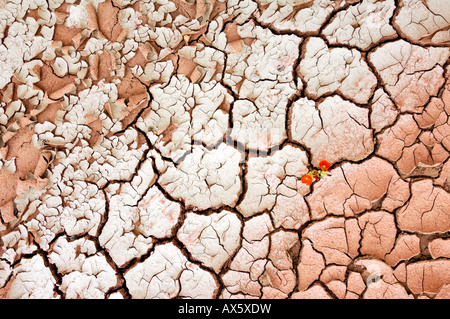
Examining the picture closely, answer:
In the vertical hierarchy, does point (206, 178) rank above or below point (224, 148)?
below

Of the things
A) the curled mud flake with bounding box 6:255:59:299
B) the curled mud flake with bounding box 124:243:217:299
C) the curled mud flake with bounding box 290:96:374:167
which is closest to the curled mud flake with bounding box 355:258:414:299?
the curled mud flake with bounding box 290:96:374:167

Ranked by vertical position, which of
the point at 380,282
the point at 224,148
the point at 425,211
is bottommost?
the point at 380,282

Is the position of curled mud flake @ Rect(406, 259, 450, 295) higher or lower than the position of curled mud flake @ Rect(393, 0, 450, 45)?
lower

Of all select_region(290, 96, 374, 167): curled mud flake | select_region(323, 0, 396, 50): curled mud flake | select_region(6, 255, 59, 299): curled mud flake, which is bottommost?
select_region(6, 255, 59, 299): curled mud flake

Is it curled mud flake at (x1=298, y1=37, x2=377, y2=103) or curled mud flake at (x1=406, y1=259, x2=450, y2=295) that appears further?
curled mud flake at (x1=298, y1=37, x2=377, y2=103)

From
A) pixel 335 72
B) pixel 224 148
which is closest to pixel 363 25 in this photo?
pixel 335 72

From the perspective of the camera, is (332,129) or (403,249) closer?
(403,249)

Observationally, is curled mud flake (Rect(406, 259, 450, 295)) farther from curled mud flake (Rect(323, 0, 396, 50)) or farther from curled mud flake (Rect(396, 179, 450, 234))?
curled mud flake (Rect(323, 0, 396, 50))

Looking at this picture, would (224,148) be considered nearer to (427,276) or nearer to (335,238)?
(335,238)

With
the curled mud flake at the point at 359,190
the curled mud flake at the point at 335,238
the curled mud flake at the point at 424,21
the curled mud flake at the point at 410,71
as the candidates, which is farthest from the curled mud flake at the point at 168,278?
the curled mud flake at the point at 424,21

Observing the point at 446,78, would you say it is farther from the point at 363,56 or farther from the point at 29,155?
the point at 29,155
